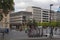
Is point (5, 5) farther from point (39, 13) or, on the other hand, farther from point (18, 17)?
point (39, 13)

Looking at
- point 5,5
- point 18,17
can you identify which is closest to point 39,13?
point 18,17

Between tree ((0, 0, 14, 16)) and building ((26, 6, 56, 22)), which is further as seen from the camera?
building ((26, 6, 56, 22))

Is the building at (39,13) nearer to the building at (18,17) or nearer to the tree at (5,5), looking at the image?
the building at (18,17)

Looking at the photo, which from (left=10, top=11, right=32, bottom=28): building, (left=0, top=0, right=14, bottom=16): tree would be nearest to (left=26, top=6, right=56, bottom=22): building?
(left=10, top=11, right=32, bottom=28): building

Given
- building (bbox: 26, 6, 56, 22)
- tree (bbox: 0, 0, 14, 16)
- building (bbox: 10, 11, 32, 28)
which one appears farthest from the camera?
building (bbox: 26, 6, 56, 22)

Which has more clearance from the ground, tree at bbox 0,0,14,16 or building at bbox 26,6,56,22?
tree at bbox 0,0,14,16

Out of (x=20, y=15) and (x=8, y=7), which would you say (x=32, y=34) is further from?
(x=20, y=15)

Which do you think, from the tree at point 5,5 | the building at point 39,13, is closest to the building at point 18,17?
the building at point 39,13

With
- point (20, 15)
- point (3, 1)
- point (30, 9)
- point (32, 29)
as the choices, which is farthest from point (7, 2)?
point (30, 9)

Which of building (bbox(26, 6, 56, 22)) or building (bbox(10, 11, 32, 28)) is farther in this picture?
building (bbox(26, 6, 56, 22))

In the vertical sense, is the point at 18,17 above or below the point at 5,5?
below

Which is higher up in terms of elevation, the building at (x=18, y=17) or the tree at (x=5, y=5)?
the tree at (x=5, y=5)

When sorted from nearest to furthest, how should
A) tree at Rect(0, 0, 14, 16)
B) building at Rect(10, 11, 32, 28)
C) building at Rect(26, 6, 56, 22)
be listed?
tree at Rect(0, 0, 14, 16) < building at Rect(10, 11, 32, 28) < building at Rect(26, 6, 56, 22)

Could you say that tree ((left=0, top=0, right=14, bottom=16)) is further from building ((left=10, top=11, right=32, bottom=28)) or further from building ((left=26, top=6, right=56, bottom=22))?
building ((left=26, top=6, right=56, bottom=22))
